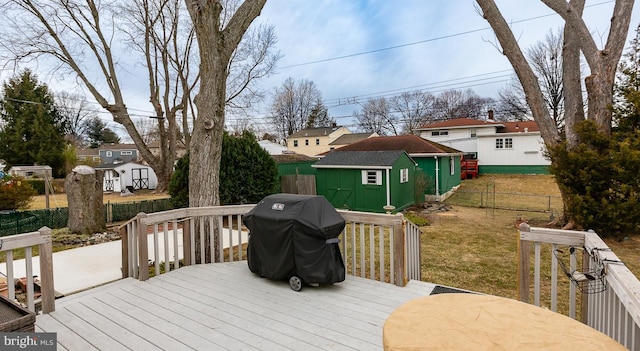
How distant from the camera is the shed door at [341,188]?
40.5ft

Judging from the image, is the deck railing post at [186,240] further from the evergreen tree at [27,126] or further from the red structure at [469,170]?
the evergreen tree at [27,126]

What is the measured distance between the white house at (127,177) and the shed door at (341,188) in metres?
15.9

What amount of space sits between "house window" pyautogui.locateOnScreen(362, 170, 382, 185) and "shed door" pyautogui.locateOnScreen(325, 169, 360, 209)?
30 centimetres

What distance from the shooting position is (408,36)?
14977 millimetres

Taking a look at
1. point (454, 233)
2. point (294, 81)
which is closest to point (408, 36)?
point (454, 233)

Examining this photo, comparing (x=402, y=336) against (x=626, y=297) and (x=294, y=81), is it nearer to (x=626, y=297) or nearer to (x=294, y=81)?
(x=626, y=297)

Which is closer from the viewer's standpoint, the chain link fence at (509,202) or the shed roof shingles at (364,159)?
the shed roof shingles at (364,159)

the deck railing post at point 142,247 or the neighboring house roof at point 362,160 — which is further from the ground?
the neighboring house roof at point 362,160

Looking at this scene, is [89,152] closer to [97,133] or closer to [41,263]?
[97,133]

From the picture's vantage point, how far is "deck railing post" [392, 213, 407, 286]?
11.4 feet

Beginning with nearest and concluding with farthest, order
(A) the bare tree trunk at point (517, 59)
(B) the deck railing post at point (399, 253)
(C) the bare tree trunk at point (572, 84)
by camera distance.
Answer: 1. (B) the deck railing post at point (399, 253)
2. (A) the bare tree trunk at point (517, 59)
3. (C) the bare tree trunk at point (572, 84)

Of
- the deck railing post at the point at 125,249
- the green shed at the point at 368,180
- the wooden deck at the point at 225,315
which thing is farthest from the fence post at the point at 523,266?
the green shed at the point at 368,180

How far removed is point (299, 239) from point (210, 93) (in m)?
2.91

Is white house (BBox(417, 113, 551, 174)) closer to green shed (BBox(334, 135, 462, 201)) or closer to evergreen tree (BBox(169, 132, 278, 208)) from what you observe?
green shed (BBox(334, 135, 462, 201))
